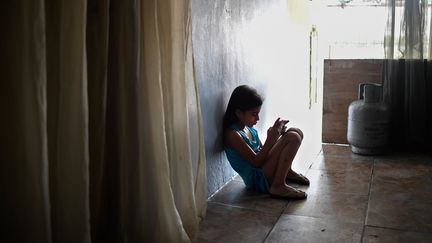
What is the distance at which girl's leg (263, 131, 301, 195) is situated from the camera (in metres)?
2.21

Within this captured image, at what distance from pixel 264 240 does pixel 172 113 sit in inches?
26.5

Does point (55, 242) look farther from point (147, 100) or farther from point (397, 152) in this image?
point (397, 152)

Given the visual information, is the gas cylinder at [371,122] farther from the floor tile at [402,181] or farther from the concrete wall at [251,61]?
the concrete wall at [251,61]

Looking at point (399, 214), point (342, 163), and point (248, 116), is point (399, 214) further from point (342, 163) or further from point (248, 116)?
point (342, 163)

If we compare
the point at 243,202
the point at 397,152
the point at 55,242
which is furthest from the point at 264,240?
the point at 397,152

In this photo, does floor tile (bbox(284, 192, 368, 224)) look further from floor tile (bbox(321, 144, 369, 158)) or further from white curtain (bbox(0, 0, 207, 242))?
floor tile (bbox(321, 144, 369, 158))

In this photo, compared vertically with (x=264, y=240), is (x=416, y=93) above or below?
above

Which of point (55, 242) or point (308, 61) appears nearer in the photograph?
point (55, 242)

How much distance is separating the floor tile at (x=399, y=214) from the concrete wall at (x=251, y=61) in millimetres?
791

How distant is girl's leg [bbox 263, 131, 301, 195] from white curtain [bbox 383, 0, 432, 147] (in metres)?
1.64

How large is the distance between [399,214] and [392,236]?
29cm

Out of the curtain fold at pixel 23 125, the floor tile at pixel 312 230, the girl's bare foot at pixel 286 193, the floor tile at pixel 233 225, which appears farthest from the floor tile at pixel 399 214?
the curtain fold at pixel 23 125

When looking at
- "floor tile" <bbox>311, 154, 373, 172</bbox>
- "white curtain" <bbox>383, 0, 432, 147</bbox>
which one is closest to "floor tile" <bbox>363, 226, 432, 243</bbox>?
"floor tile" <bbox>311, 154, 373, 172</bbox>

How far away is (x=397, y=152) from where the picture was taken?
11.2 ft
